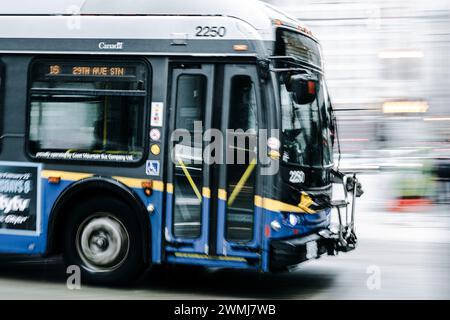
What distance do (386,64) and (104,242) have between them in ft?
181

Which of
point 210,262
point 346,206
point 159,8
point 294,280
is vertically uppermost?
point 159,8

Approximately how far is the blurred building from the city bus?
134 feet

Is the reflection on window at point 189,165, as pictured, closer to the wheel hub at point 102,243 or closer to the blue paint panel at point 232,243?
the blue paint panel at point 232,243

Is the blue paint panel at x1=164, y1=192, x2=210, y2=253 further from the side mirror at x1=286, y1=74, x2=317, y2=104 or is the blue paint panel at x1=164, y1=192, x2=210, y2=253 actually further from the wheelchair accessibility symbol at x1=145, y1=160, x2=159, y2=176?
the side mirror at x1=286, y1=74, x2=317, y2=104

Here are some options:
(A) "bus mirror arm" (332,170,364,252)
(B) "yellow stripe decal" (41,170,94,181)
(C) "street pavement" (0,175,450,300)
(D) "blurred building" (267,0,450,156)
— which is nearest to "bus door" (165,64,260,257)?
(C) "street pavement" (0,175,450,300)

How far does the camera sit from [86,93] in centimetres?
839

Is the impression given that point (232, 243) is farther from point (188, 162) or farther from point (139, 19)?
point (139, 19)

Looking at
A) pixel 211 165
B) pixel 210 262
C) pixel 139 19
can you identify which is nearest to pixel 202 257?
pixel 210 262

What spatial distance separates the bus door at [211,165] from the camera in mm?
7918

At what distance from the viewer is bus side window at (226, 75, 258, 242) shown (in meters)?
7.90

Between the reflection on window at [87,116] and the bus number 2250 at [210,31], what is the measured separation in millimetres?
694

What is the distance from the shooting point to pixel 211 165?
7957 mm
